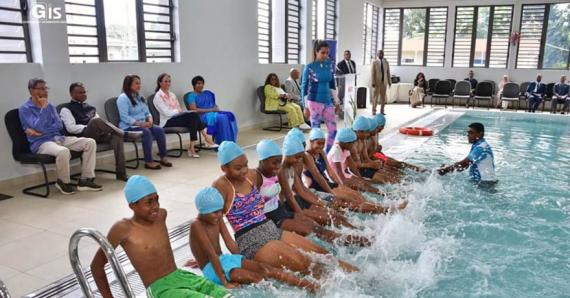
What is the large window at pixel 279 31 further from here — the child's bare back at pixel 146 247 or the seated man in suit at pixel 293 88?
the child's bare back at pixel 146 247

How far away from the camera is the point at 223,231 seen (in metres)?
2.75

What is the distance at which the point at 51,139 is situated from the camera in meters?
4.97

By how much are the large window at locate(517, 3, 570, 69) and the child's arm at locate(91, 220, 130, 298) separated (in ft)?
52.7

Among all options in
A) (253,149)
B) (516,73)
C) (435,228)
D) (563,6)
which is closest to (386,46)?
(516,73)

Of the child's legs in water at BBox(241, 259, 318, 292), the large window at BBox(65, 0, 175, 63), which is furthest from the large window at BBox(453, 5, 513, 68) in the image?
the child's legs in water at BBox(241, 259, 318, 292)

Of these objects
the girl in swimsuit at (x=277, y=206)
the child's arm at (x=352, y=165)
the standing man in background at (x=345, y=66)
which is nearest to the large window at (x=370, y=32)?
the standing man in background at (x=345, y=66)

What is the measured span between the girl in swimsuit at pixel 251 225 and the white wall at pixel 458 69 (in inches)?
580

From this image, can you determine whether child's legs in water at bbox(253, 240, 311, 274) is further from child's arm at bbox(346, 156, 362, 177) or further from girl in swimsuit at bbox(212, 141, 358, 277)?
child's arm at bbox(346, 156, 362, 177)

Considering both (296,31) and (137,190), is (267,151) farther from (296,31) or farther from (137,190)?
(296,31)

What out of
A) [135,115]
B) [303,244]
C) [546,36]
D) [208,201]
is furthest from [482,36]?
[208,201]

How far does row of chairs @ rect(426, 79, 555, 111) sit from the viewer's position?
14.4 m

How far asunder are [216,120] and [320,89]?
1.96m

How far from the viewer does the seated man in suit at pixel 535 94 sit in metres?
13.8

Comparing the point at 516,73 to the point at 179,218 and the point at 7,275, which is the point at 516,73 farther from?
the point at 7,275
